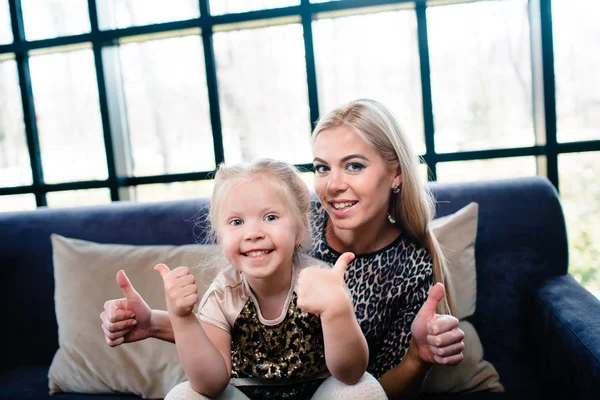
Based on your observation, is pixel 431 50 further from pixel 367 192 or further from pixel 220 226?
pixel 220 226

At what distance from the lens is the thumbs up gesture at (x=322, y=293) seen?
0.94 m

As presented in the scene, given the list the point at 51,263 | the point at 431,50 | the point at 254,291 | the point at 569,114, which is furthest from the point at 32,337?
the point at 569,114

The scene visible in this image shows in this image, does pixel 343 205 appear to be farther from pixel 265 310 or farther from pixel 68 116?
pixel 68 116

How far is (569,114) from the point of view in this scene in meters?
2.13

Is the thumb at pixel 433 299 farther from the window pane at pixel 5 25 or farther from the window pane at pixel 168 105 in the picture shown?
the window pane at pixel 5 25

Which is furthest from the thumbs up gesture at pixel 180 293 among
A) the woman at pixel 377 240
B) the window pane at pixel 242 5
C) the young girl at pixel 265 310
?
the window pane at pixel 242 5

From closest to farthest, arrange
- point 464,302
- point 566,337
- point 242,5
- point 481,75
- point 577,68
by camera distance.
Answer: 1. point 566,337
2. point 464,302
3. point 577,68
4. point 481,75
5. point 242,5

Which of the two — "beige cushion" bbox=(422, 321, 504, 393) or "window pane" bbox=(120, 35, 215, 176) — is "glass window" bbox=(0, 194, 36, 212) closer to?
"window pane" bbox=(120, 35, 215, 176)

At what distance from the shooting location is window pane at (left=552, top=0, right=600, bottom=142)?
209cm

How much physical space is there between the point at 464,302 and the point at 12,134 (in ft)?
8.05

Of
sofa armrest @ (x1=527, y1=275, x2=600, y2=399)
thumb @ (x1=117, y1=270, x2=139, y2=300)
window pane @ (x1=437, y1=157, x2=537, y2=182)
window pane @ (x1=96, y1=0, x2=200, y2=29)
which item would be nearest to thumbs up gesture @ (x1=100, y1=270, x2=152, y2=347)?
thumb @ (x1=117, y1=270, x2=139, y2=300)

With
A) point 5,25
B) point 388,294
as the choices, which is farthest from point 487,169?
point 5,25

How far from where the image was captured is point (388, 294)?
4.29 ft

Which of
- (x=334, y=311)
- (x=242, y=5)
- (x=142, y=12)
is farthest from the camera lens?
(x=142, y=12)
